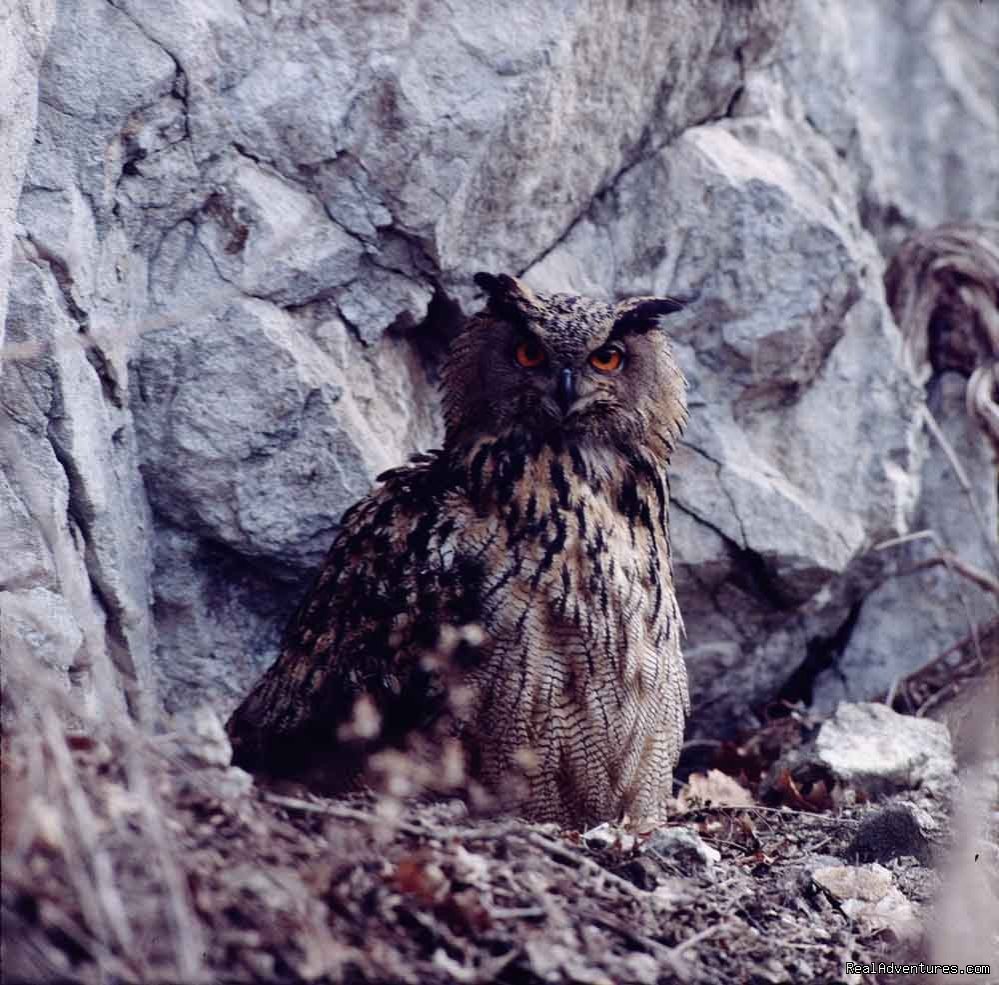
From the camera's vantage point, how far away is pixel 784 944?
2967 mm

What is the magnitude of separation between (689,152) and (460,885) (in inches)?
126

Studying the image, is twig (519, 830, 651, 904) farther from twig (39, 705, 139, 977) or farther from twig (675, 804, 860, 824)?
twig (675, 804, 860, 824)

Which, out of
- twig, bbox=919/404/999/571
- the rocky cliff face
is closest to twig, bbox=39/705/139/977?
the rocky cliff face

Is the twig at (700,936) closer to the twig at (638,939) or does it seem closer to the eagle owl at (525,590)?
the twig at (638,939)

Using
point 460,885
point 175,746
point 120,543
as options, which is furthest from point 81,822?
point 120,543

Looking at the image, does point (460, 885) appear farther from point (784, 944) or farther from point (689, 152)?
point (689, 152)

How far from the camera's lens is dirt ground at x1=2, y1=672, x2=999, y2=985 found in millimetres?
2186

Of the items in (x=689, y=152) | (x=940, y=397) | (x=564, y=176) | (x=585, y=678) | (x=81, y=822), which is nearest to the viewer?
(x=81, y=822)

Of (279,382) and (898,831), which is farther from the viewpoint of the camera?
(279,382)

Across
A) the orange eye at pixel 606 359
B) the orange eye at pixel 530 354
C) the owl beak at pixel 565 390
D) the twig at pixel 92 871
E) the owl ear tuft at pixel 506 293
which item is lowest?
the twig at pixel 92 871

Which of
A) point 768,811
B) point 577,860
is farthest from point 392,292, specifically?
point 577,860

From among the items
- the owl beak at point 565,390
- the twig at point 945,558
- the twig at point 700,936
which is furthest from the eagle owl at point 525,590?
the twig at point 945,558

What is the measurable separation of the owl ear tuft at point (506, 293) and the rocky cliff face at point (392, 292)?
21.9 inches

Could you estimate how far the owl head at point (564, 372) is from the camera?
3.66 metres
